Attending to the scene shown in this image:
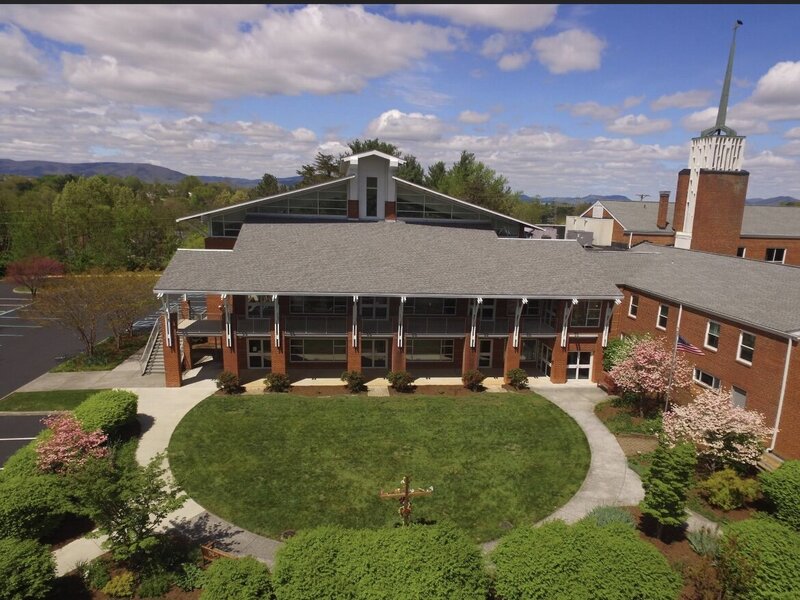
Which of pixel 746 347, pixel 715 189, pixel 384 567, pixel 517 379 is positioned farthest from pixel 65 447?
pixel 715 189

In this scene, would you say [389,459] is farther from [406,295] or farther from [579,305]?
[579,305]

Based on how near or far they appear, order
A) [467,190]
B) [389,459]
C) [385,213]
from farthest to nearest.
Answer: [467,190], [385,213], [389,459]

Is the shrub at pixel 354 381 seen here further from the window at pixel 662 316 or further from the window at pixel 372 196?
the window at pixel 662 316

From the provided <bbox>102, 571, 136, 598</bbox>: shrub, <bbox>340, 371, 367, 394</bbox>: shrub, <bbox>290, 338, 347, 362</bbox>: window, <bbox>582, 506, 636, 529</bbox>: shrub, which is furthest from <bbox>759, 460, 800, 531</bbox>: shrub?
<bbox>290, 338, 347, 362</bbox>: window

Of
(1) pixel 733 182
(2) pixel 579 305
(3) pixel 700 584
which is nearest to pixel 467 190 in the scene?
(1) pixel 733 182

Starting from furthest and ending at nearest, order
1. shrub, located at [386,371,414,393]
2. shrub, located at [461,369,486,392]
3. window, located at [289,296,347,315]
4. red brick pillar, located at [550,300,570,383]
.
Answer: window, located at [289,296,347,315] < red brick pillar, located at [550,300,570,383] < shrub, located at [461,369,486,392] < shrub, located at [386,371,414,393]

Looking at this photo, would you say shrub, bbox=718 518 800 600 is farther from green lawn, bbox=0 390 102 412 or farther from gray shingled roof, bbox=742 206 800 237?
gray shingled roof, bbox=742 206 800 237
